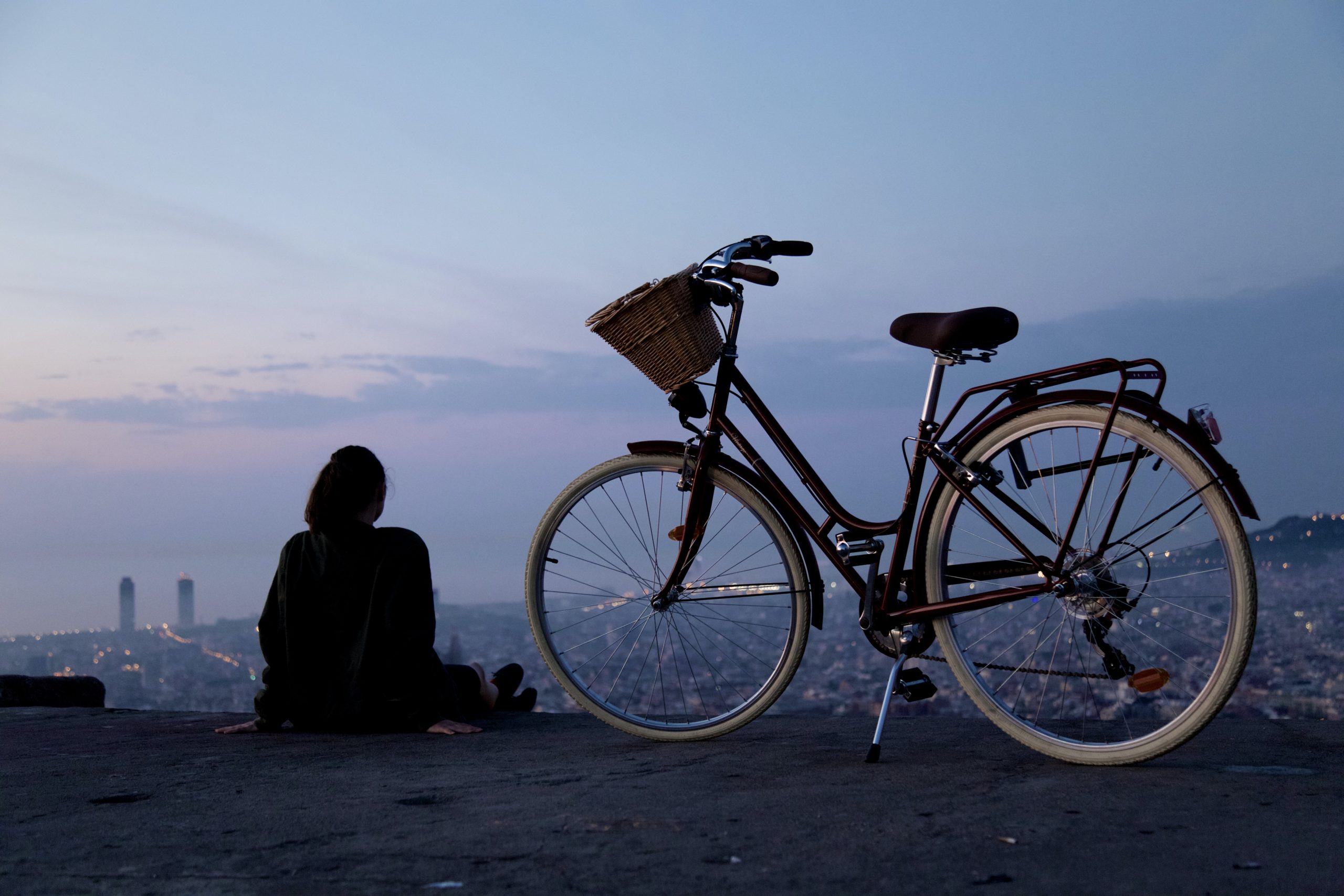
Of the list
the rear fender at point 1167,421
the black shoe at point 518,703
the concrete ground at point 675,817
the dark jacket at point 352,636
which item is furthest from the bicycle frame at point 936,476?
the black shoe at point 518,703

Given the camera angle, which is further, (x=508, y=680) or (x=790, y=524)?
(x=508, y=680)

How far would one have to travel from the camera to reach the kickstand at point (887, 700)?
9.77 feet

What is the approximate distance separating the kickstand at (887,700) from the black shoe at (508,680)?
7.11 ft

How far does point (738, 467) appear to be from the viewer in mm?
3430

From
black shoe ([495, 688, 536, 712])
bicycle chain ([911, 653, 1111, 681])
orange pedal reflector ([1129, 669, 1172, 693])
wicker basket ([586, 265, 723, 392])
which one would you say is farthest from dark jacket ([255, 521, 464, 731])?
orange pedal reflector ([1129, 669, 1172, 693])

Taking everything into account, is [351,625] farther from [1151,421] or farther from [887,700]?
[1151,421]

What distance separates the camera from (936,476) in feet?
9.87

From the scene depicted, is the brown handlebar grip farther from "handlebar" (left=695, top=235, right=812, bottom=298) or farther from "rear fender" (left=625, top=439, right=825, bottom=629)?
"rear fender" (left=625, top=439, right=825, bottom=629)

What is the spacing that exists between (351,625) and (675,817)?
2.03 meters

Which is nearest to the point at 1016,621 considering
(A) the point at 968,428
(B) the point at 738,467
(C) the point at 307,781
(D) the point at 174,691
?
(A) the point at 968,428

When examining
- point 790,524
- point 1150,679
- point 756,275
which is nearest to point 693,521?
point 790,524

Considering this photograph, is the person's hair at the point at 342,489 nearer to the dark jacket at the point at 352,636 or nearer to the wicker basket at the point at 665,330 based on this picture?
the dark jacket at the point at 352,636

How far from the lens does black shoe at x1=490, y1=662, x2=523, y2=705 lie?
4707mm

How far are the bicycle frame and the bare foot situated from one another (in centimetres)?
136
